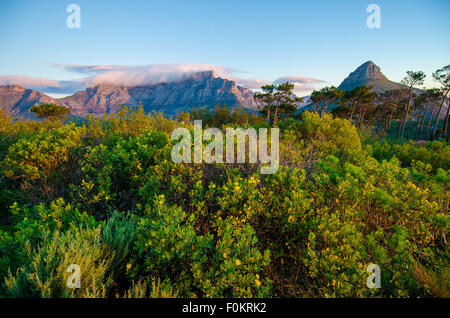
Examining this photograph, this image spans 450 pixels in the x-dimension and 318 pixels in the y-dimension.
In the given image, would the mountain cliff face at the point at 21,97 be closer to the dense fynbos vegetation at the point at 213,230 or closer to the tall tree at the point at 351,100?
the tall tree at the point at 351,100

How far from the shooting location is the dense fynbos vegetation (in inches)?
95.7

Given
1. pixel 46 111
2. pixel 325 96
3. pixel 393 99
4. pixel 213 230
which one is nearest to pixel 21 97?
pixel 46 111

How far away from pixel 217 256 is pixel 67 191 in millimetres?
4934

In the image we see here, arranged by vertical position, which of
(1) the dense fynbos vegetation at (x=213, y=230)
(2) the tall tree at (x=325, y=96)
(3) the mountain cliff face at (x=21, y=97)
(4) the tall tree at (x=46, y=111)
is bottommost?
(1) the dense fynbos vegetation at (x=213, y=230)

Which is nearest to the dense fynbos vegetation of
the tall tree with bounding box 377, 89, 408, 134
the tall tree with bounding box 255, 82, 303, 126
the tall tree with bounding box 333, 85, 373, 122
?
the tall tree with bounding box 255, 82, 303, 126

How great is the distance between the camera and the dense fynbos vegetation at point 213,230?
2.43 meters

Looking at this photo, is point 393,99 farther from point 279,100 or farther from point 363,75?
point 363,75

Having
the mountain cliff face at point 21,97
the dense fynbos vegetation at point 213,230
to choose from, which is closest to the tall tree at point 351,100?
the dense fynbos vegetation at point 213,230

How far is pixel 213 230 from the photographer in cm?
358

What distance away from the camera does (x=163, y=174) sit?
4.28 m
